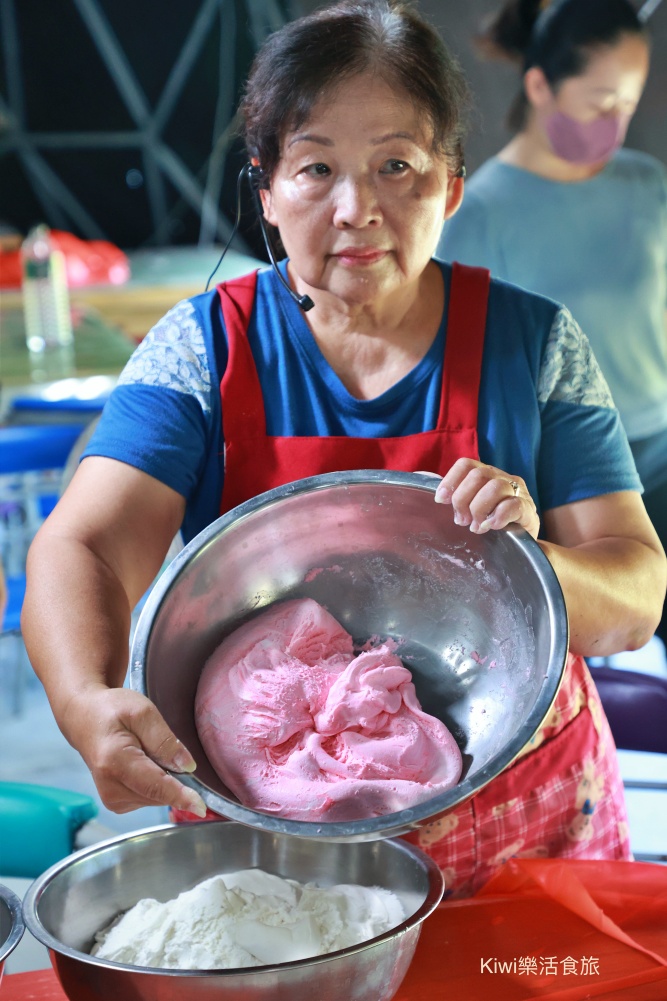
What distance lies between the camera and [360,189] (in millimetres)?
1121

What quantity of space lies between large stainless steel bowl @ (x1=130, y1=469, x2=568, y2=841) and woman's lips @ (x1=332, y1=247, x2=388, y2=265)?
0.28 meters

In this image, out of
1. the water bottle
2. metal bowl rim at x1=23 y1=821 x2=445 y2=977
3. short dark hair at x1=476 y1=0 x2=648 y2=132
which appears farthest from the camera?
the water bottle

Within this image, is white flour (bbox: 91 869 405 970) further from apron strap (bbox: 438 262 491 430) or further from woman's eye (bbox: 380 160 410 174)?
woman's eye (bbox: 380 160 410 174)

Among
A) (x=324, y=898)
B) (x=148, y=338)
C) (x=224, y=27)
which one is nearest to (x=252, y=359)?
(x=148, y=338)

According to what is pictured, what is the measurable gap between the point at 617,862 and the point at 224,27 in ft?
14.4

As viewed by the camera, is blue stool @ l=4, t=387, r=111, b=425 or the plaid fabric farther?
blue stool @ l=4, t=387, r=111, b=425

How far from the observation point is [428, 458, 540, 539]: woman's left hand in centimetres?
95

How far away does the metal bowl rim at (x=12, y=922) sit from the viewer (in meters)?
0.78

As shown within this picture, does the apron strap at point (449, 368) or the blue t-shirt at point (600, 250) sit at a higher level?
the blue t-shirt at point (600, 250)

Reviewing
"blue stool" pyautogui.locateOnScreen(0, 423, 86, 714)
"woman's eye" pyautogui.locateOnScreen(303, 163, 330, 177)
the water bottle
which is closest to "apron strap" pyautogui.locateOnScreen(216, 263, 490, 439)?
"woman's eye" pyautogui.locateOnScreen(303, 163, 330, 177)

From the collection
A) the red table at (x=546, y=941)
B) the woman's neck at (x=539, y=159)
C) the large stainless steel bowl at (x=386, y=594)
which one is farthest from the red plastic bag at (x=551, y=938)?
the woman's neck at (x=539, y=159)

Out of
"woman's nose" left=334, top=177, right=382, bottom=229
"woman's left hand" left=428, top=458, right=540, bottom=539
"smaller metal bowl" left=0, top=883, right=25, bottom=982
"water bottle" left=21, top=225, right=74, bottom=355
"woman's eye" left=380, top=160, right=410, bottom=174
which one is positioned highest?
"water bottle" left=21, top=225, right=74, bottom=355

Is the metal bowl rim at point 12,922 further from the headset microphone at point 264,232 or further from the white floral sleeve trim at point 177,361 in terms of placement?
the headset microphone at point 264,232

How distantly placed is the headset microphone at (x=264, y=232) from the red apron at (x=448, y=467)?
0.21 feet
